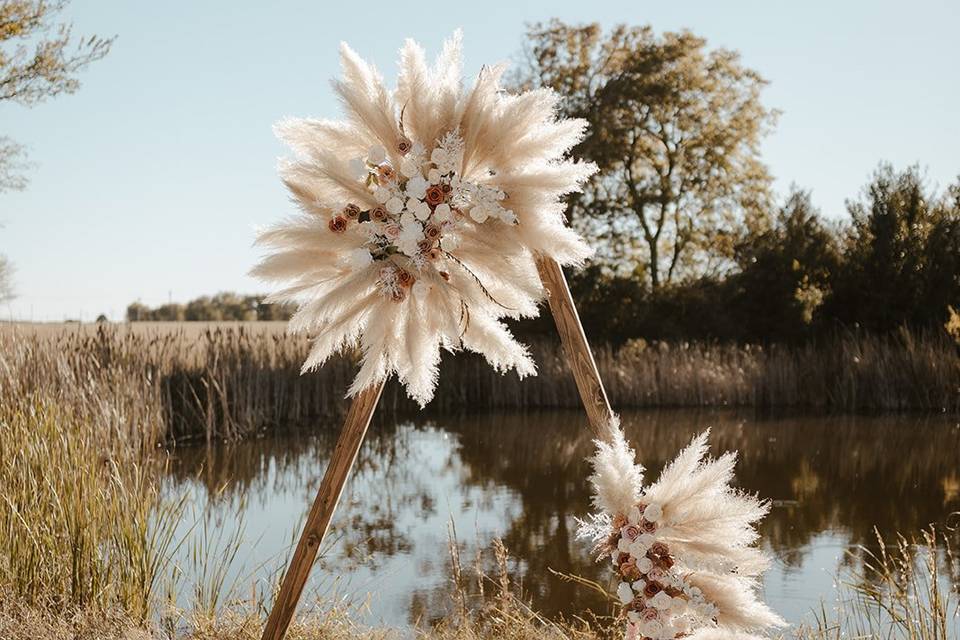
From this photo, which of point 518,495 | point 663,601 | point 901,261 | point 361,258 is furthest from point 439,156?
point 901,261

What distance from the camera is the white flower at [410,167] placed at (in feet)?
8.42

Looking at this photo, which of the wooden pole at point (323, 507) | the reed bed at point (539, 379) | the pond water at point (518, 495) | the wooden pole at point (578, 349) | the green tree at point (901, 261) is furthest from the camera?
the green tree at point (901, 261)

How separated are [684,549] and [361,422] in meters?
0.97

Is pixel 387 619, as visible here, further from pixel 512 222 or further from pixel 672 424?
pixel 672 424

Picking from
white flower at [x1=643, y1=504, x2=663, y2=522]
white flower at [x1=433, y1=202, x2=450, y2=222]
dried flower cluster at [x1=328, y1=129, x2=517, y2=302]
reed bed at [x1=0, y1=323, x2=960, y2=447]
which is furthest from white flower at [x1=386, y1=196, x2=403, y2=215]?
reed bed at [x1=0, y1=323, x2=960, y2=447]

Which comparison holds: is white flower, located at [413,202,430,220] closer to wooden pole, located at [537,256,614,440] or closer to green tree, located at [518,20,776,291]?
wooden pole, located at [537,256,614,440]

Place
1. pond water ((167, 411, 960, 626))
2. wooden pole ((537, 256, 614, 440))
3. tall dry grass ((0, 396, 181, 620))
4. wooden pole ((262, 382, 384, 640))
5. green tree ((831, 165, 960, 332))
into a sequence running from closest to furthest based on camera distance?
1. wooden pole ((537, 256, 614, 440))
2. wooden pole ((262, 382, 384, 640))
3. tall dry grass ((0, 396, 181, 620))
4. pond water ((167, 411, 960, 626))
5. green tree ((831, 165, 960, 332))

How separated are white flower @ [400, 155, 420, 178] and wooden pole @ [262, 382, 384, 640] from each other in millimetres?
607

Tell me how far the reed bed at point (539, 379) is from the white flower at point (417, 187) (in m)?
8.17

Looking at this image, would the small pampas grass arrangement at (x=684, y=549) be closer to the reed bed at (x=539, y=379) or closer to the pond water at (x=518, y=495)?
the pond water at (x=518, y=495)

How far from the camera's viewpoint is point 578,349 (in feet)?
8.75

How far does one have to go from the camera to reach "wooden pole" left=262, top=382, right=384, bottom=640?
8.96 feet

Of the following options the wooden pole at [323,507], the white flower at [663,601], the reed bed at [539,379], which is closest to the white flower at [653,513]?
the white flower at [663,601]

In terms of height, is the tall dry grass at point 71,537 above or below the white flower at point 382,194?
below
